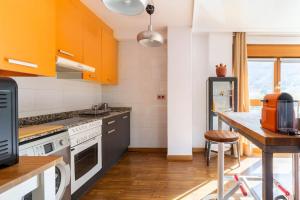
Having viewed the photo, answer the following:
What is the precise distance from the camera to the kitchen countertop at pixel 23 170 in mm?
712

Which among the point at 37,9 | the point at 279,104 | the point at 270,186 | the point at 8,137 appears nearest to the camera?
the point at 8,137

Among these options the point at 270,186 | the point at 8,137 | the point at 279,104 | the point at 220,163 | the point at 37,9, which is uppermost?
the point at 37,9

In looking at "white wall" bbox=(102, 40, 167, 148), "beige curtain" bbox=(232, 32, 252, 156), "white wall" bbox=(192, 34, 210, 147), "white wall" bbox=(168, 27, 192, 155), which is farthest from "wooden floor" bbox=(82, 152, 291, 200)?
"beige curtain" bbox=(232, 32, 252, 156)

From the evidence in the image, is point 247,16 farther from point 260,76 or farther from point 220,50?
point 260,76

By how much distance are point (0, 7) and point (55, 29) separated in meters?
0.76

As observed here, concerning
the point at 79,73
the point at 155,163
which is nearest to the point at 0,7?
the point at 79,73

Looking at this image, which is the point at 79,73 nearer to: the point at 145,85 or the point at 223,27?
the point at 145,85

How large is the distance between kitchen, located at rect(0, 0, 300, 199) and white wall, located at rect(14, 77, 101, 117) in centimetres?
1

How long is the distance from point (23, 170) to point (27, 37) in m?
1.26

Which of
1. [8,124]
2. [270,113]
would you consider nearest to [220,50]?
[270,113]

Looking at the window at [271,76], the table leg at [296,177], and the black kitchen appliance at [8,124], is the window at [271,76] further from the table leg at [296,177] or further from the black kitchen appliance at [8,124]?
the black kitchen appliance at [8,124]

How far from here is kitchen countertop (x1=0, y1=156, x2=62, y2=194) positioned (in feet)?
2.34

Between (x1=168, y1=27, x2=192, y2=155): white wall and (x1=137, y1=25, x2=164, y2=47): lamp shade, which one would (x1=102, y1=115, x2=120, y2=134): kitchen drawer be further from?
(x1=137, y1=25, x2=164, y2=47): lamp shade

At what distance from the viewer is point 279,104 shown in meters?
1.24
